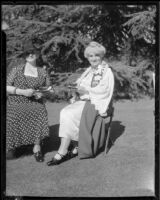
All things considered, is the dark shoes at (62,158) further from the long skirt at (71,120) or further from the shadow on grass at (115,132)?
the shadow on grass at (115,132)

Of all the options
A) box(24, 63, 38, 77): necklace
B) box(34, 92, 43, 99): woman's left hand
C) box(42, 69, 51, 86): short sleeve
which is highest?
box(24, 63, 38, 77): necklace

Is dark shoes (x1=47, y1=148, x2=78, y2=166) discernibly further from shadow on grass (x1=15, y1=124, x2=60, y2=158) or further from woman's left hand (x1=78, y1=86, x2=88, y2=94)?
woman's left hand (x1=78, y1=86, x2=88, y2=94)

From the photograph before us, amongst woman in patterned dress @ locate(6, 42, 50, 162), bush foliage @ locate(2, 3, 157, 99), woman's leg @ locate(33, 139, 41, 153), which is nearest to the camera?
bush foliage @ locate(2, 3, 157, 99)

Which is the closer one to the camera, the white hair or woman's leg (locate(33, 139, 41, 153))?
the white hair

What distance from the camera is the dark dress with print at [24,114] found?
187 inches

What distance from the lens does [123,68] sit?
15.7ft

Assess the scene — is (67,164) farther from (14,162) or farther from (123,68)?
(123,68)

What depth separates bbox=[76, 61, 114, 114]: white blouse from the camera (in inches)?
189

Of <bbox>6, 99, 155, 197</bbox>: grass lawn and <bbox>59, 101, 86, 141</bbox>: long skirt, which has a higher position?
<bbox>59, 101, 86, 141</bbox>: long skirt

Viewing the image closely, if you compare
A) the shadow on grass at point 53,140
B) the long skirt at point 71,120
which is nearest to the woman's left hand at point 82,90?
the long skirt at point 71,120

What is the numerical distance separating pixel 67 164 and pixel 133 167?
767mm

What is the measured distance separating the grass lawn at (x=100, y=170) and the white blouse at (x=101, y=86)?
163 millimetres

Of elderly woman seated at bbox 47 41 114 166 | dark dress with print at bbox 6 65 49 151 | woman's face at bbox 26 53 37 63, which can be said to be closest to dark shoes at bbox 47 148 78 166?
elderly woman seated at bbox 47 41 114 166

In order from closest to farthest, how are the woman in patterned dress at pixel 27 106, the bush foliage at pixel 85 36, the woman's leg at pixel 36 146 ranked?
1. the bush foliage at pixel 85 36
2. the woman in patterned dress at pixel 27 106
3. the woman's leg at pixel 36 146
